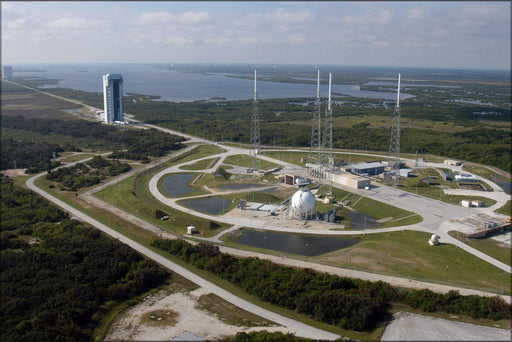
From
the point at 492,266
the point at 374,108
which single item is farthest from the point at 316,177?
the point at 374,108

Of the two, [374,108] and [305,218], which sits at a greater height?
[374,108]

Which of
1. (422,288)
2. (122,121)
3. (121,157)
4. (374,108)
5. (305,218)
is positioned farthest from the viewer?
(374,108)

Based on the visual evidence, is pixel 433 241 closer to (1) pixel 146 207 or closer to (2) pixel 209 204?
(2) pixel 209 204

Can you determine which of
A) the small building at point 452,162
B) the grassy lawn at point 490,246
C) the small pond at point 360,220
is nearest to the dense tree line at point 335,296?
the grassy lawn at point 490,246

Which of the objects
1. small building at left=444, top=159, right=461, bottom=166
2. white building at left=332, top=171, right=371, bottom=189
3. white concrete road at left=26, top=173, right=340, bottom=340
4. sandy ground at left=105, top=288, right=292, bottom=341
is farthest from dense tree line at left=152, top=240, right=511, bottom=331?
small building at left=444, top=159, right=461, bottom=166

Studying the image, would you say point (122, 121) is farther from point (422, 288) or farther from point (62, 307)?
point (422, 288)

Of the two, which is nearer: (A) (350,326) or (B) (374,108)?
(A) (350,326)

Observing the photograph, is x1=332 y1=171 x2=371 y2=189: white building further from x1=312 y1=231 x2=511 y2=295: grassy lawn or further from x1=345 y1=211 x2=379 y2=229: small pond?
x1=312 y1=231 x2=511 y2=295: grassy lawn

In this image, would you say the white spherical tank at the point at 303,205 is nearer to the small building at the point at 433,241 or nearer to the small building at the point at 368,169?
the small building at the point at 433,241
